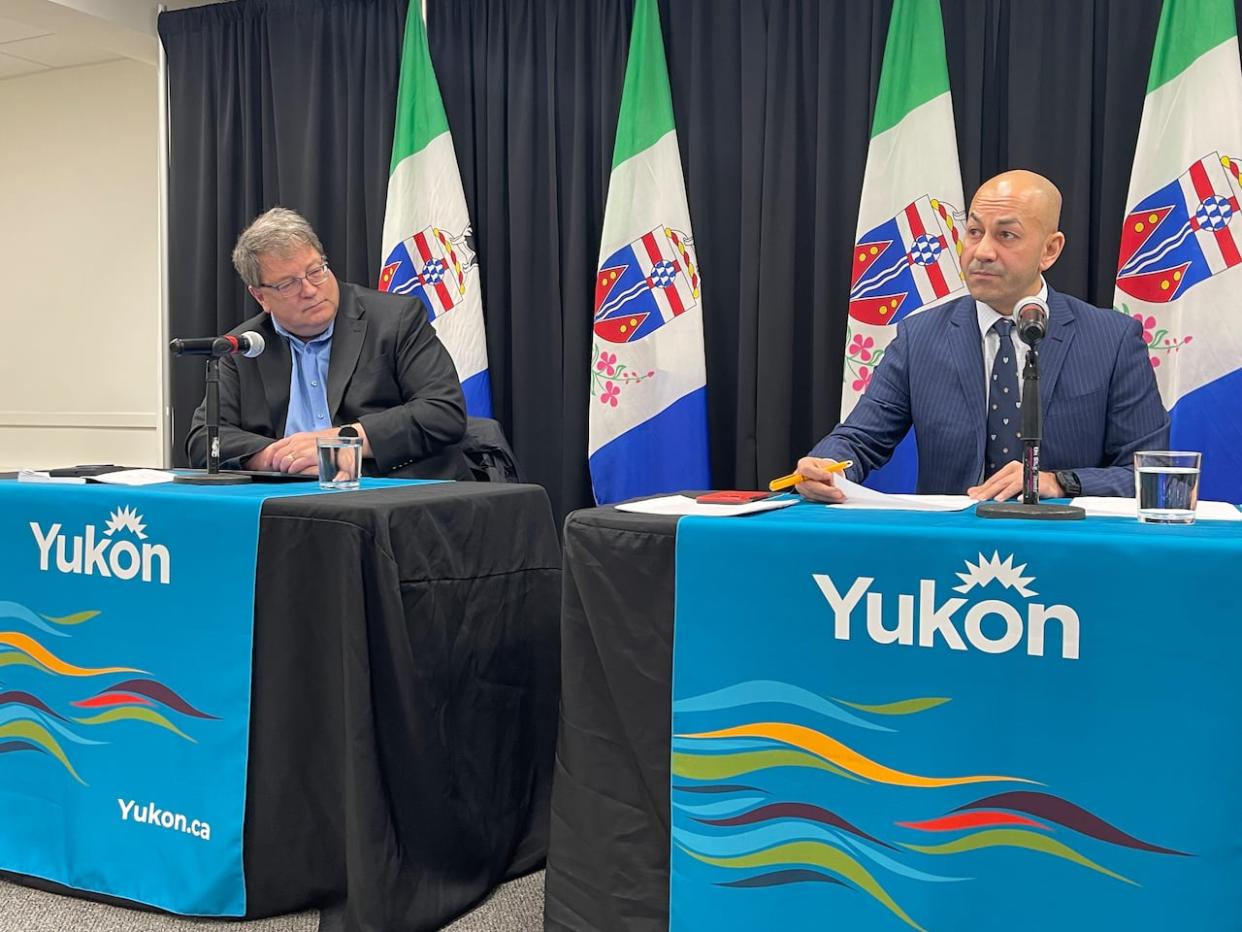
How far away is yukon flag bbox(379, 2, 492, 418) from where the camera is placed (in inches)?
163

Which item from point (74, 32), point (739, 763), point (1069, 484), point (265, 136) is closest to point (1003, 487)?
point (1069, 484)

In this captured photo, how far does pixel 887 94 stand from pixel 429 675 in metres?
2.46

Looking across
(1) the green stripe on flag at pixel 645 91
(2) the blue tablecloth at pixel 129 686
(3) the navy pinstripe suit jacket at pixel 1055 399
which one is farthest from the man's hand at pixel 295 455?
(1) the green stripe on flag at pixel 645 91

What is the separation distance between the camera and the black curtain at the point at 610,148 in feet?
11.4

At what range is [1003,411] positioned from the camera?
2.36m

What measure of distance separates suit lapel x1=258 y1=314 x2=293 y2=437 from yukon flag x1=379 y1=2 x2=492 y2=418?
1179 mm

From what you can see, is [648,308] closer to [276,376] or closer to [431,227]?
[431,227]

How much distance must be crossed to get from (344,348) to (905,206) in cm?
172

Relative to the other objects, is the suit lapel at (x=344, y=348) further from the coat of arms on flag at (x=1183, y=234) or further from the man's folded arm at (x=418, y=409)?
the coat of arms on flag at (x=1183, y=234)

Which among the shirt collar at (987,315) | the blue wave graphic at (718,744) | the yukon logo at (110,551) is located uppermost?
the shirt collar at (987,315)

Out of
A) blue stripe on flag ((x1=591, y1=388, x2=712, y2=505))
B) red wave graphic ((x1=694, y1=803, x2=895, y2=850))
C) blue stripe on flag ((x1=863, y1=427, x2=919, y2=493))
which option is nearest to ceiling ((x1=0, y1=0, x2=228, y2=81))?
blue stripe on flag ((x1=591, y1=388, x2=712, y2=505))

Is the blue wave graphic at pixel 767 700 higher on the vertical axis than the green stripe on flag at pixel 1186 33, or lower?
→ lower

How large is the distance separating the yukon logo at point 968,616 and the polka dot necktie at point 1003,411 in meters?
1.01

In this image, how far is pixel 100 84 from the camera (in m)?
5.65
